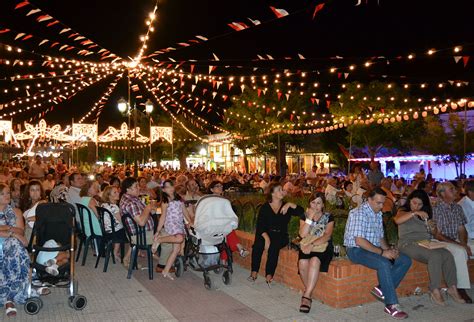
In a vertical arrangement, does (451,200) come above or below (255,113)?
below

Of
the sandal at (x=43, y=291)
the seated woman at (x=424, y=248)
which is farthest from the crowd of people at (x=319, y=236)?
the sandal at (x=43, y=291)

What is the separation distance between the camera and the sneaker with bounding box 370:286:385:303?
5.39m

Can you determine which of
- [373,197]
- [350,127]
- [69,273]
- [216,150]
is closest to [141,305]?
[69,273]

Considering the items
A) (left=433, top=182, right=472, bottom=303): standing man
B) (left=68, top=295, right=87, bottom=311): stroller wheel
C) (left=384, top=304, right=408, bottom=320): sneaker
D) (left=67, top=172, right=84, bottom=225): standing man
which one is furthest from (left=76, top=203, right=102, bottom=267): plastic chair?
(left=433, top=182, right=472, bottom=303): standing man

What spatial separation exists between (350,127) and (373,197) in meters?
25.0

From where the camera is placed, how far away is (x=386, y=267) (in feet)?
Result: 17.6

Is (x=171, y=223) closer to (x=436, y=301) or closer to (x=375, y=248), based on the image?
(x=375, y=248)

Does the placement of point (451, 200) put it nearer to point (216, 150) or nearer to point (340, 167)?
point (340, 167)

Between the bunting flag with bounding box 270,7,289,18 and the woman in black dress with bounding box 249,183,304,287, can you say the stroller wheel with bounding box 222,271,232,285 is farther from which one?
the bunting flag with bounding box 270,7,289,18

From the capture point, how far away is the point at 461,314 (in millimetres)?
5293

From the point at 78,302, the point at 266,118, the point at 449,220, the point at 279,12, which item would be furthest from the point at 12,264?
the point at 266,118

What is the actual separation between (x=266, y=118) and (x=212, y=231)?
24998 mm

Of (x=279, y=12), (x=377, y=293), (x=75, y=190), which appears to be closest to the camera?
(x=377, y=293)

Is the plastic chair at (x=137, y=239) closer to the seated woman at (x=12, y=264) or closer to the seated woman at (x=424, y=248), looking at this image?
the seated woman at (x=12, y=264)
